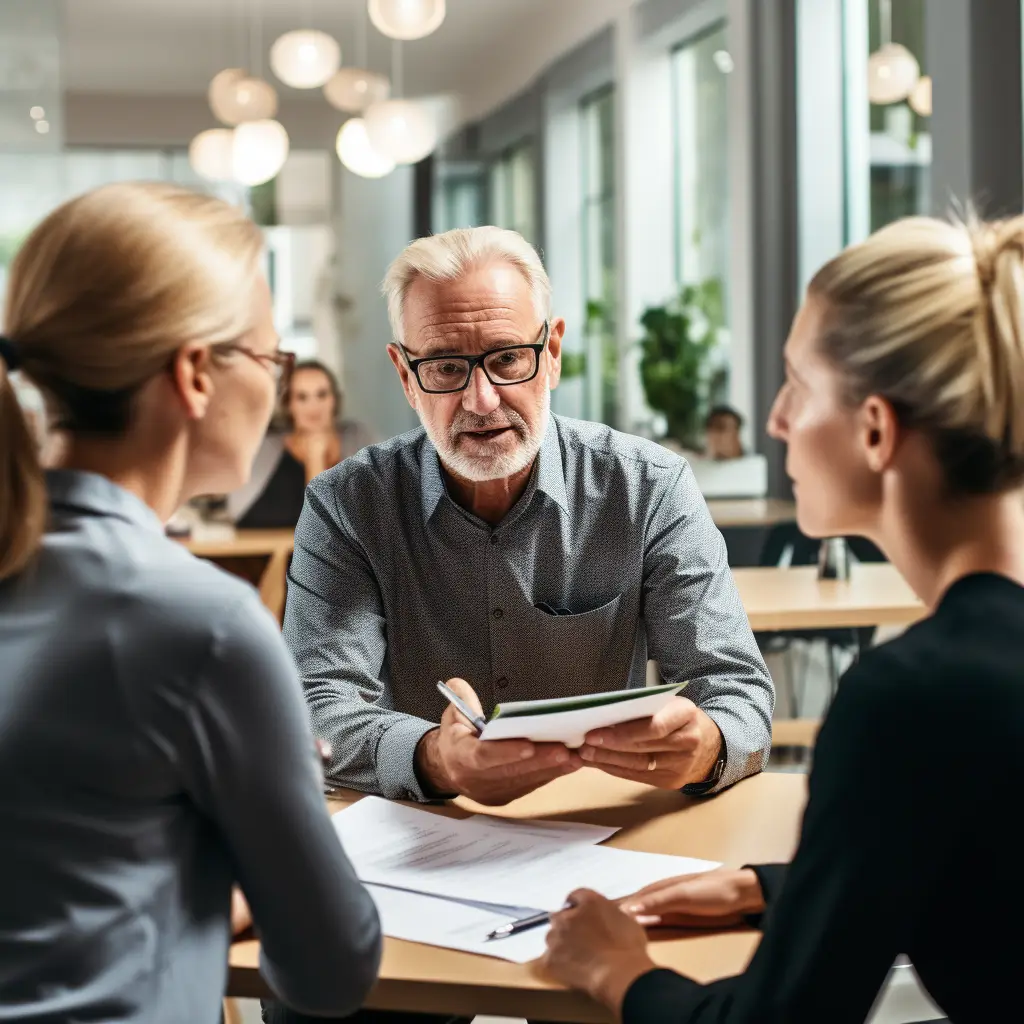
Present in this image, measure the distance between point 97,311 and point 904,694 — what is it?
0.66 metres

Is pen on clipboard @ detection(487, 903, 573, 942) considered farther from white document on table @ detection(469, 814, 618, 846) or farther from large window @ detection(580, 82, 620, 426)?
large window @ detection(580, 82, 620, 426)

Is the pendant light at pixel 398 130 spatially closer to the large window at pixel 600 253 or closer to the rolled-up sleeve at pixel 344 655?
the large window at pixel 600 253

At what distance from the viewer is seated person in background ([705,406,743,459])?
6.54m

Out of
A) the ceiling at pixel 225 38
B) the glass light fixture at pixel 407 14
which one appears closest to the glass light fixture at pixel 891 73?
the glass light fixture at pixel 407 14

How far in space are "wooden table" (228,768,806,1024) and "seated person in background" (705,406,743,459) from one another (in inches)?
194

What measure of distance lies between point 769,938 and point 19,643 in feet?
1.95

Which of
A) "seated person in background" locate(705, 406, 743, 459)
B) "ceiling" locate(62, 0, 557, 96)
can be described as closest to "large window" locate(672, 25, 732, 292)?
"seated person in background" locate(705, 406, 743, 459)

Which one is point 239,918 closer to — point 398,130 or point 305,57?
point 398,130

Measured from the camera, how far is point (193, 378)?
1088 millimetres

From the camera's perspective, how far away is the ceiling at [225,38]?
925cm

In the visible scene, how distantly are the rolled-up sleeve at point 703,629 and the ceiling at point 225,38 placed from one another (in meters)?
7.78

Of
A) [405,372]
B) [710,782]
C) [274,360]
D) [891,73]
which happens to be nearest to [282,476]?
[891,73]

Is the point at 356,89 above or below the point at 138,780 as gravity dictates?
above

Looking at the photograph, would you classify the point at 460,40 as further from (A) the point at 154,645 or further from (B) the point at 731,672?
(A) the point at 154,645
